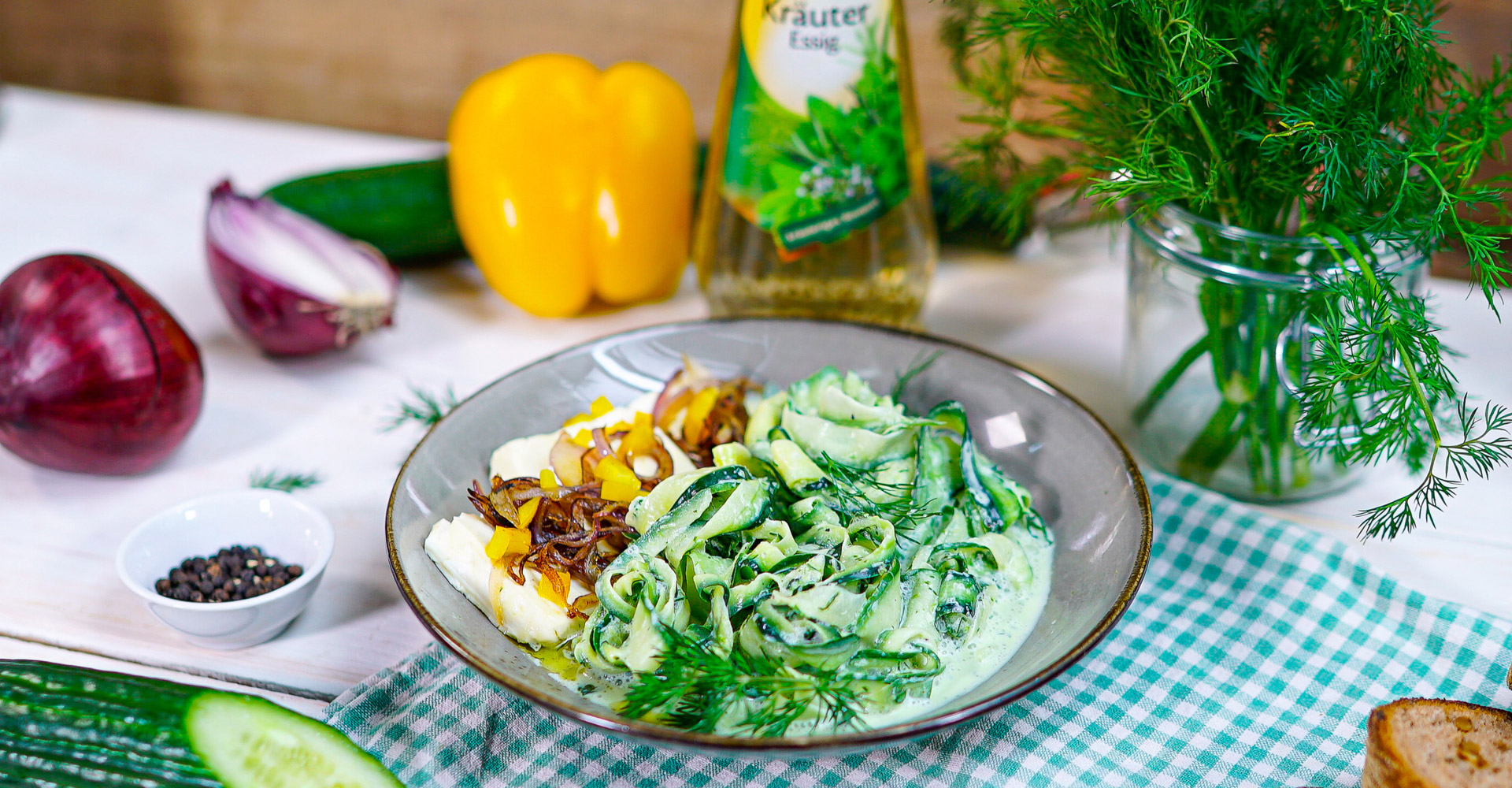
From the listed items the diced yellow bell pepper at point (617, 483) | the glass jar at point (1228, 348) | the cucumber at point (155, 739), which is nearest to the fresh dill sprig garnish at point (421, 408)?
the diced yellow bell pepper at point (617, 483)

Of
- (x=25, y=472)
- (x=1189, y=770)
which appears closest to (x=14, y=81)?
(x=25, y=472)

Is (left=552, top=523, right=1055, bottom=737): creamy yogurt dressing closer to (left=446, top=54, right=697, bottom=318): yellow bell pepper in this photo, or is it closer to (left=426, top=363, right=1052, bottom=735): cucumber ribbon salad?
(left=426, top=363, right=1052, bottom=735): cucumber ribbon salad

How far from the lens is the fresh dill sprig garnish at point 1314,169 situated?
3.17 feet

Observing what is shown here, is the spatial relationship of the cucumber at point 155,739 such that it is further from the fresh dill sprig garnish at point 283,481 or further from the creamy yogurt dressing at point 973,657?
the fresh dill sprig garnish at point 283,481

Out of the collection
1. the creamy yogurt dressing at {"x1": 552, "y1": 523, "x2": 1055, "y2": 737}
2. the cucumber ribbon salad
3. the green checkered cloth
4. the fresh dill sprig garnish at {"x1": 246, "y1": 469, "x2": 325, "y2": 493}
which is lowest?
the fresh dill sprig garnish at {"x1": 246, "y1": 469, "x2": 325, "y2": 493}

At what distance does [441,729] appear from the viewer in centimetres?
91

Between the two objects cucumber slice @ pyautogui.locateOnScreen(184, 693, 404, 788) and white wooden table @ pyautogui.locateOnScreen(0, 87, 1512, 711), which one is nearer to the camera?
cucumber slice @ pyautogui.locateOnScreen(184, 693, 404, 788)

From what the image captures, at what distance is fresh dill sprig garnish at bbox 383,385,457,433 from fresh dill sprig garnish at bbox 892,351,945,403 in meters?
0.51

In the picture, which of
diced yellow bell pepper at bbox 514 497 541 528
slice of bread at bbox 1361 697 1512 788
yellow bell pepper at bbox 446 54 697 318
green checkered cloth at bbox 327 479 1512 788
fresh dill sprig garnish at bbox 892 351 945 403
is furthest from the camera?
yellow bell pepper at bbox 446 54 697 318

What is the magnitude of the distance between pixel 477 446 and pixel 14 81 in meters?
2.30

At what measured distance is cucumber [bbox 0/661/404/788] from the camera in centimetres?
78

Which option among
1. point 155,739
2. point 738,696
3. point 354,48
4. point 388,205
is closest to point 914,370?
point 738,696

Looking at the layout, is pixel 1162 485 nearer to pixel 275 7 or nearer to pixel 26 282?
pixel 26 282

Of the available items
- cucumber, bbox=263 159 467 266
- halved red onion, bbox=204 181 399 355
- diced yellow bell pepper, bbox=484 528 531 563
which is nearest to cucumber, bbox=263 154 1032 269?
cucumber, bbox=263 159 467 266
